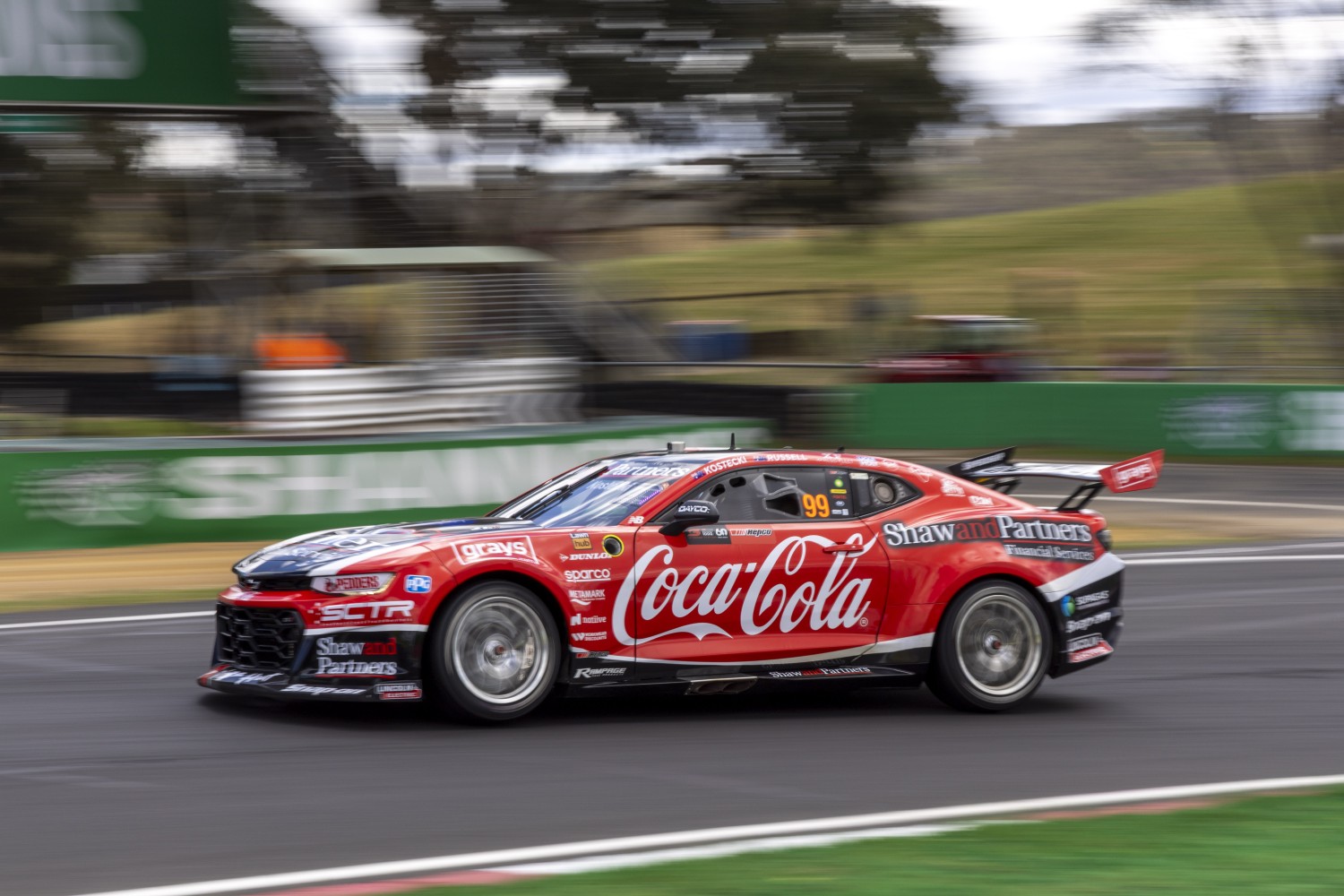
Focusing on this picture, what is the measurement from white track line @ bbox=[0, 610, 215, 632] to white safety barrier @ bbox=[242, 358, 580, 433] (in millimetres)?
14160

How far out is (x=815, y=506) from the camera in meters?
8.48

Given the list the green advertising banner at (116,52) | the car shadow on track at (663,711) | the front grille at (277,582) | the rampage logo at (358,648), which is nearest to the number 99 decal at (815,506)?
the car shadow on track at (663,711)

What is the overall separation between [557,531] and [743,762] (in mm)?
1502

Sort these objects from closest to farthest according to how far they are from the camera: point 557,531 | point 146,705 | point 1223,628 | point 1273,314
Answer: point 557,531 → point 146,705 → point 1223,628 → point 1273,314

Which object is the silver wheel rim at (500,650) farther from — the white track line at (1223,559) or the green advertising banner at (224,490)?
the white track line at (1223,559)

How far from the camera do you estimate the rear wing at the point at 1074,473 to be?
862 cm

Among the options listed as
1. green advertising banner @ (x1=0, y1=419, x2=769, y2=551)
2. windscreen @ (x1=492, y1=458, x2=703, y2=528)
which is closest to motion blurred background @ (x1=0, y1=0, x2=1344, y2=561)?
green advertising banner @ (x1=0, y1=419, x2=769, y2=551)

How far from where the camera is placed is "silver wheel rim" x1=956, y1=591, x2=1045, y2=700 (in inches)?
340

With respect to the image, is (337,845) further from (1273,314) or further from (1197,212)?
(1197,212)

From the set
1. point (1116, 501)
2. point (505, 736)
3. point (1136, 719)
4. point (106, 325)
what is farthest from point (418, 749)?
point (106, 325)

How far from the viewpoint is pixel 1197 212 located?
66.9 m

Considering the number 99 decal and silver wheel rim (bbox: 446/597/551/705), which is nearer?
silver wheel rim (bbox: 446/597/551/705)

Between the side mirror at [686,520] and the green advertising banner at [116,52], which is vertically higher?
the green advertising banner at [116,52]

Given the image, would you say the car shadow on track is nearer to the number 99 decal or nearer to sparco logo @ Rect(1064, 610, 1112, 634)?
sparco logo @ Rect(1064, 610, 1112, 634)
